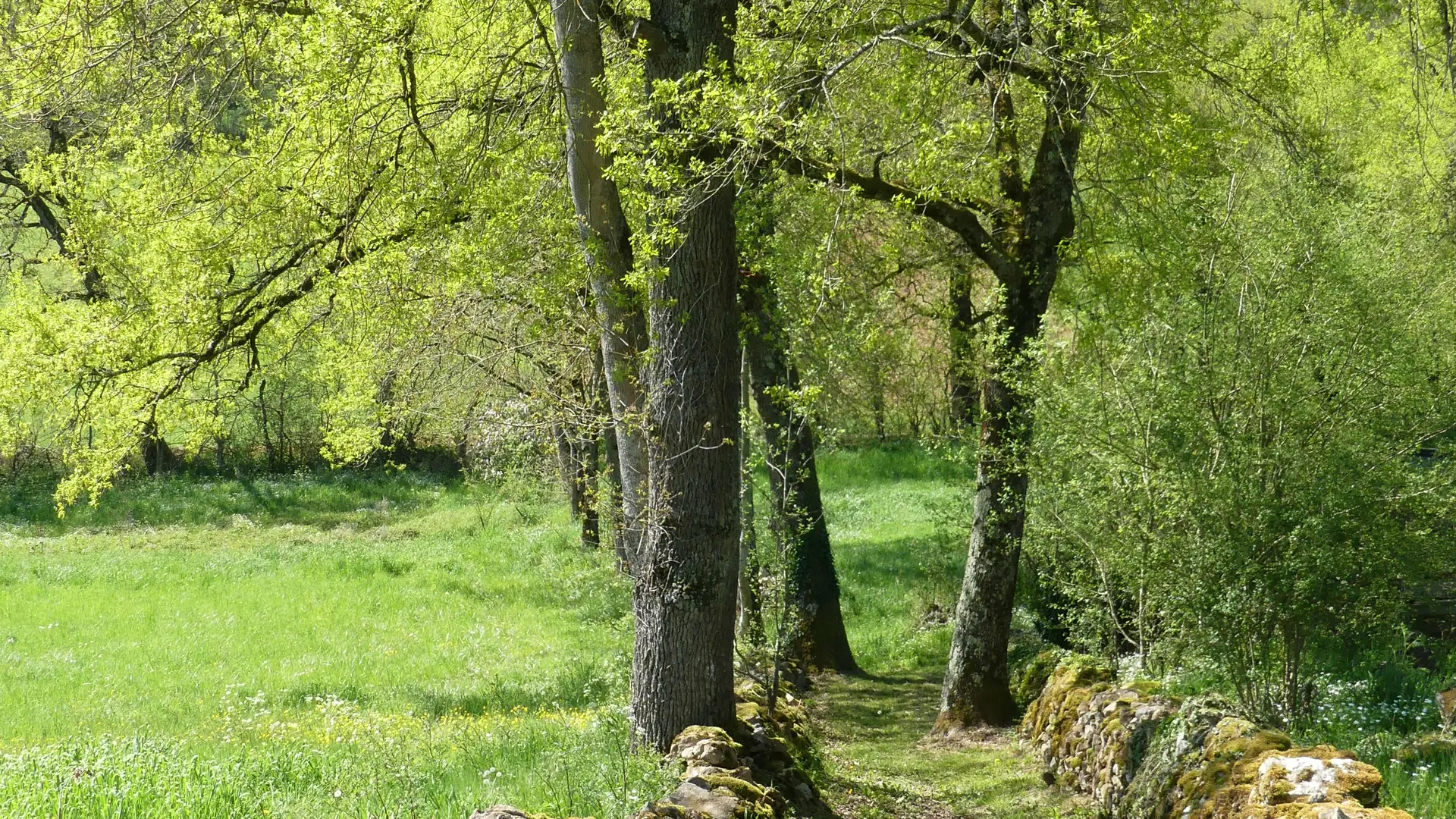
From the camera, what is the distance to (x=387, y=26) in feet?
22.2

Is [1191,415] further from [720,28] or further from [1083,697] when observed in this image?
[720,28]

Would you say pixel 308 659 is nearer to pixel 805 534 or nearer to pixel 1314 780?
pixel 805 534

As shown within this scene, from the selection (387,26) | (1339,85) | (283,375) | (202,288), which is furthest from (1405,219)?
(283,375)

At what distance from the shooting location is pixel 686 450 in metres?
6.69

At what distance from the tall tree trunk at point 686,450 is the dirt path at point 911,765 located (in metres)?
1.55

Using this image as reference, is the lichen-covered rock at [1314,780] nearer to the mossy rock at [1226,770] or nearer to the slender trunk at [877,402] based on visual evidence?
→ the mossy rock at [1226,770]

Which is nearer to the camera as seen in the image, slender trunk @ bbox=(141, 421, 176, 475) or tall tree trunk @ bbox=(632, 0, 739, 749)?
tall tree trunk @ bbox=(632, 0, 739, 749)

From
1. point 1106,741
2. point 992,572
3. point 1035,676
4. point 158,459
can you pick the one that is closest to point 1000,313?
point 992,572

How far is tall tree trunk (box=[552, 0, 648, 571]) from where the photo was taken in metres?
7.44

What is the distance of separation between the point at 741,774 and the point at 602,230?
3.82 meters

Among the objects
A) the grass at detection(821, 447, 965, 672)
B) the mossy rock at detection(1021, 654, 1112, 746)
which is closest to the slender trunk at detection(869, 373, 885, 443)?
the grass at detection(821, 447, 965, 672)

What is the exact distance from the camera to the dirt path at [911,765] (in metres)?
7.80

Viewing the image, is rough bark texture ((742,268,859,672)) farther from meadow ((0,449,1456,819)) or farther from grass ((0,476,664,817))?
grass ((0,476,664,817))

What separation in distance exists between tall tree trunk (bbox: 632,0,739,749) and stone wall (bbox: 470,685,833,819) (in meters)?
0.35
